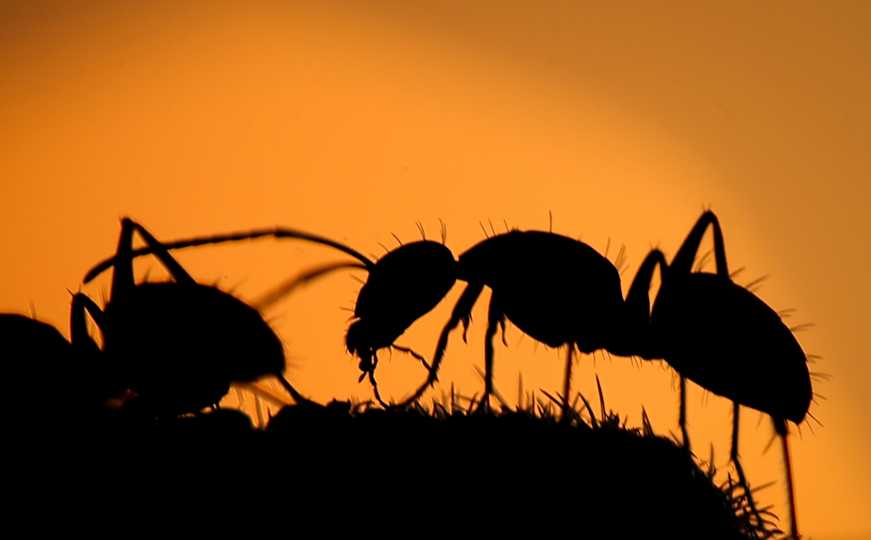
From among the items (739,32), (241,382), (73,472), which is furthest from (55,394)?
(739,32)

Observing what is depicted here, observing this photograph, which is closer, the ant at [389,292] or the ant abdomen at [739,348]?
the ant abdomen at [739,348]

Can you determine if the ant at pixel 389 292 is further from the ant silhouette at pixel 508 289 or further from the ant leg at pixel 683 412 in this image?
the ant leg at pixel 683 412

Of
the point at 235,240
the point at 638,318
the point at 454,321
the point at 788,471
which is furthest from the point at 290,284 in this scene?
the point at 788,471

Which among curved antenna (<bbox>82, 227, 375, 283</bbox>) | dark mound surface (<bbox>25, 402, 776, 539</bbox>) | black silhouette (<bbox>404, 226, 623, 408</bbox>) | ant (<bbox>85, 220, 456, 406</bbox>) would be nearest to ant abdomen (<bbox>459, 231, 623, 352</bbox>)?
black silhouette (<bbox>404, 226, 623, 408</bbox>)

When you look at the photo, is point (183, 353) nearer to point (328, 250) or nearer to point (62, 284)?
point (328, 250)

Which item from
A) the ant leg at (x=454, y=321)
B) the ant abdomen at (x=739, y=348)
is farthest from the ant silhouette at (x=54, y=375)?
the ant abdomen at (x=739, y=348)

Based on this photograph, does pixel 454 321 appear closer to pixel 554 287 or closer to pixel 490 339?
pixel 490 339
